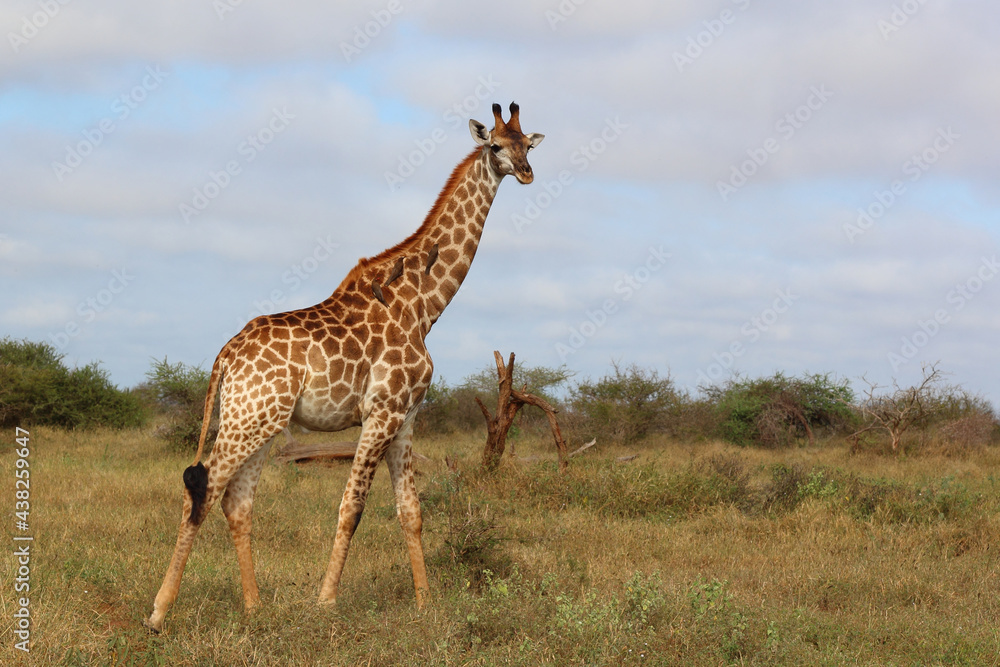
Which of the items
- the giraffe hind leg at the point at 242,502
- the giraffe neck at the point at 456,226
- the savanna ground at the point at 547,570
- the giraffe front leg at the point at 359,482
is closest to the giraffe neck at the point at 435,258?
the giraffe neck at the point at 456,226

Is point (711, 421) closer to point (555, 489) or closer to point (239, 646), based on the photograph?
point (555, 489)

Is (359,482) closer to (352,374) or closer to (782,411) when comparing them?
(352,374)

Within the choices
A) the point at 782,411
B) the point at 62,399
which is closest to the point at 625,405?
the point at 782,411

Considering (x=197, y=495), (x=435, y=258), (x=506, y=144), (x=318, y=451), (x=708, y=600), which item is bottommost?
(x=708, y=600)

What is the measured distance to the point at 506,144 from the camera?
7.02 metres

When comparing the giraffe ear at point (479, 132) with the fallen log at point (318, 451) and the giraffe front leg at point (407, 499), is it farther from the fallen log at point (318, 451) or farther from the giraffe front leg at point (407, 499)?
the fallen log at point (318, 451)

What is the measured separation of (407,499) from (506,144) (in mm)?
2968

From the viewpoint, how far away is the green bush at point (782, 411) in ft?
69.1

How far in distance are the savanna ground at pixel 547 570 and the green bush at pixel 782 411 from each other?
23.1 ft

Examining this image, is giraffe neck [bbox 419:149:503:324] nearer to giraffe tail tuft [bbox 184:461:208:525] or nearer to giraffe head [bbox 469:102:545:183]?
giraffe head [bbox 469:102:545:183]

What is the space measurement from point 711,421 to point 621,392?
2.45 metres

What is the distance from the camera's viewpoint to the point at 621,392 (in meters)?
22.3

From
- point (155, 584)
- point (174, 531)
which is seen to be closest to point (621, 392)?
point (174, 531)

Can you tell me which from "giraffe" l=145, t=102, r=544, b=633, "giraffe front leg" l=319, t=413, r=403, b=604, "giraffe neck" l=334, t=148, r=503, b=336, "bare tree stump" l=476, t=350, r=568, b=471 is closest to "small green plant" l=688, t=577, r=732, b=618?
"giraffe" l=145, t=102, r=544, b=633
